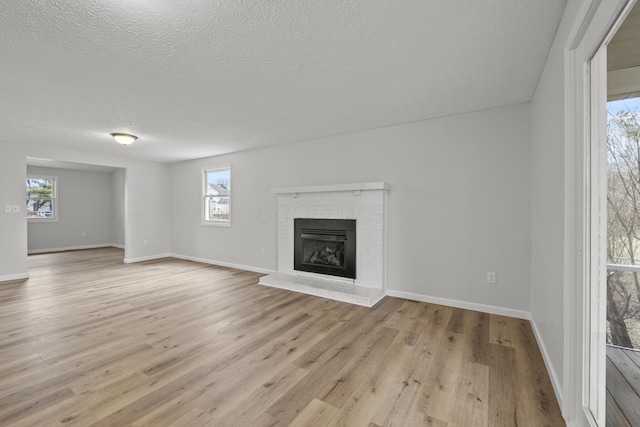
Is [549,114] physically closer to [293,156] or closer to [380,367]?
[380,367]

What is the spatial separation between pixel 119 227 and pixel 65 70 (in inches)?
308

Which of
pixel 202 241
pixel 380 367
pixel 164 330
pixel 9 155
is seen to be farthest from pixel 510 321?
pixel 9 155

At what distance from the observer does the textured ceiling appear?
5.32 ft

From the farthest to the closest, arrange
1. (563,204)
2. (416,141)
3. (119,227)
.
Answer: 1. (119,227)
2. (416,141)
3. (563,204)

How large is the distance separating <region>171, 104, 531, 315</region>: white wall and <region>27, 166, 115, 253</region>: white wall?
7.50 meters

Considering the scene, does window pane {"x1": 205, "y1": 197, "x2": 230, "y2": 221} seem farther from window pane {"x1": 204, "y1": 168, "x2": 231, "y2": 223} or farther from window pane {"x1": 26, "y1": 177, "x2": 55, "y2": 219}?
window pane {"x1": 26, "y1": 177, "x2": 55, "y2": 219}

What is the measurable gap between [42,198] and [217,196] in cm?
568

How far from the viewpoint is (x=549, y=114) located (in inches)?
79.6

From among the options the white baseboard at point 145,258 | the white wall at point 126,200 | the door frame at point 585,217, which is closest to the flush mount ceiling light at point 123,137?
the white wall at point 126,200

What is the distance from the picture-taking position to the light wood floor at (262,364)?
1594 millimetres

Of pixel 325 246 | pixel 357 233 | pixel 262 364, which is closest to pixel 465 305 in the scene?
pixel 357 233

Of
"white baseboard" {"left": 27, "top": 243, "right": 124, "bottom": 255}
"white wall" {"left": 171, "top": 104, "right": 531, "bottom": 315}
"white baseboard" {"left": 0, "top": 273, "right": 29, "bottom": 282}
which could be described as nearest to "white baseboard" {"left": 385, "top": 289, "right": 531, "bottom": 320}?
"white wall" {"left": 171, "top": 104, "right": 531, "bottom": 315}

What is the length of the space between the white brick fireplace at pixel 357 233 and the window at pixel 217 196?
5.86 feet

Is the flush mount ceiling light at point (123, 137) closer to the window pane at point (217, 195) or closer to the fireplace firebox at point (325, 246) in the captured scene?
the window pane at point (217, 195)
